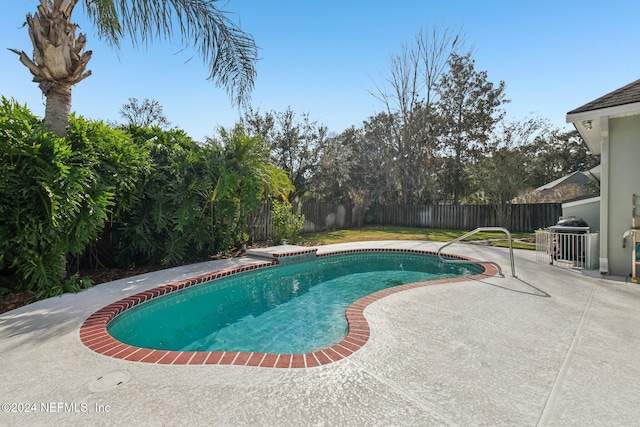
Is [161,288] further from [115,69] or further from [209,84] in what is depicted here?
[115,69]

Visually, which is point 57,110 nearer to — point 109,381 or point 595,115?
point 109,381

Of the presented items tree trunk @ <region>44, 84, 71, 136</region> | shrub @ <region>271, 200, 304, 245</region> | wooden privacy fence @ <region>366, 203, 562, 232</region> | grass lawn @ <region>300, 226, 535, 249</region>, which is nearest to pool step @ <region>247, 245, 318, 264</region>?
shrub @ <region>271, 200, 304, 245</region>

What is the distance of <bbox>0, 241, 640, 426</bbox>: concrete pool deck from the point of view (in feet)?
6.86

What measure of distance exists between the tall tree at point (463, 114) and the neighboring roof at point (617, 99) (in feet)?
56.5

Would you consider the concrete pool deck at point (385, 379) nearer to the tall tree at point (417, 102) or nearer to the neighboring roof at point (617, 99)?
the neighboring roof at point (617, 99)

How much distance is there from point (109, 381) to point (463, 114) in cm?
2690

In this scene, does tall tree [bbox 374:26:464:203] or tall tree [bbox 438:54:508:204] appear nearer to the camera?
tall tree [bbox 374:26:464:203]

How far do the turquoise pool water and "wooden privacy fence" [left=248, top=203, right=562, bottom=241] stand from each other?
356 inches

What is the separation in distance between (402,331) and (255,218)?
8315mm

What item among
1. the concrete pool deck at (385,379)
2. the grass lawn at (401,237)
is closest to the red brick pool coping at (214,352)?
the concrete pool deck at (385,379)

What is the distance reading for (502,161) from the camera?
17.9 m

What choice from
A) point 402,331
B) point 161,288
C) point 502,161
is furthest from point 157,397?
point 502,161

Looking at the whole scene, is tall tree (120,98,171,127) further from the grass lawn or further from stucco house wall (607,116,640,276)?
stucco house wall (607,116,640,276)

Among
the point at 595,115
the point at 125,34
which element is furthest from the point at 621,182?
the point at 125,34
